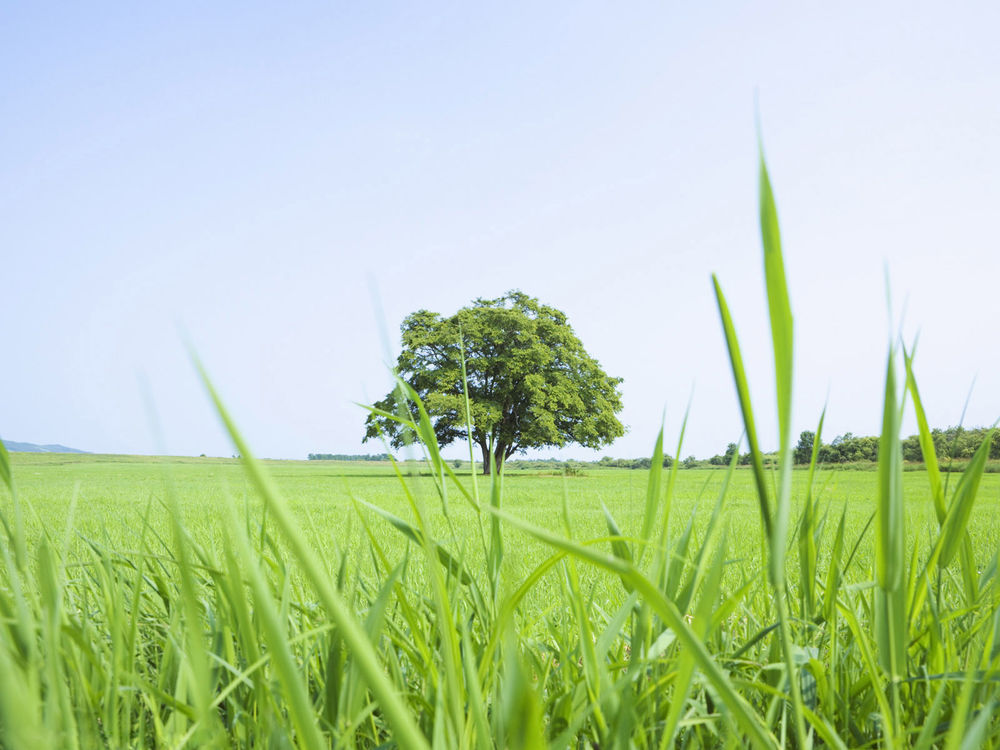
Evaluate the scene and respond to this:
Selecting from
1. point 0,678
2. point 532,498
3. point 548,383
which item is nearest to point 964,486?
point 0,678

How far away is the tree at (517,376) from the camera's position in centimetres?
2842

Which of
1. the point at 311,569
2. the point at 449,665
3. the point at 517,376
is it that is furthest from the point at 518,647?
the point at 517,376

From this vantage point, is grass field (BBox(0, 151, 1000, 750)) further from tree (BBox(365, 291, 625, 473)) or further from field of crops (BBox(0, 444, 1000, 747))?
tree (BBox(365, 291, 625, 473))

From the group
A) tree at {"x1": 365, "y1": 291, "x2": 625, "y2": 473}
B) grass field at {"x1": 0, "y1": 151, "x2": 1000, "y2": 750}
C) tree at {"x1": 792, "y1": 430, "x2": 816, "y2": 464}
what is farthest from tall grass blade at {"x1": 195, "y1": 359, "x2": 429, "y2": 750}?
tree at {"x1": 365, "y1": 291, "x2": 625, "y2": 473}

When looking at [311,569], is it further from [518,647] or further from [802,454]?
[802,454]

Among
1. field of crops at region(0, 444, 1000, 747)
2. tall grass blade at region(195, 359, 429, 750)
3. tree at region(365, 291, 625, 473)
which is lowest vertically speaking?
field of crops at region(0, 444, 1000, 747)

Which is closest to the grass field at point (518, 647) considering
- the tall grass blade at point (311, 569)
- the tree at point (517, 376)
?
the tall grass blade at point (311, 569)

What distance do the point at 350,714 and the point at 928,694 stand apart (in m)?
0.67

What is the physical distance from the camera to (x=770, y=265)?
0.32 metres

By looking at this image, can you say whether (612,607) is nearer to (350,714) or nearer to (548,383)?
(350,714)

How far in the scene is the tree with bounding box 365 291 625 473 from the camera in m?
A: 28.4

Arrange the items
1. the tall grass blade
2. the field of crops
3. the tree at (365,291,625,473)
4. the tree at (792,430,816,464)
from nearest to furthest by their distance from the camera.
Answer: the tall grass blade < the field of crops < the tree at (792,430,816,464) < the tree at (365,291,625,473)

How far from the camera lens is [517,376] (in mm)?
29953

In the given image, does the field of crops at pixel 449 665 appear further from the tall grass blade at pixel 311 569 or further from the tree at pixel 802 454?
the tree at pixel 802 454
